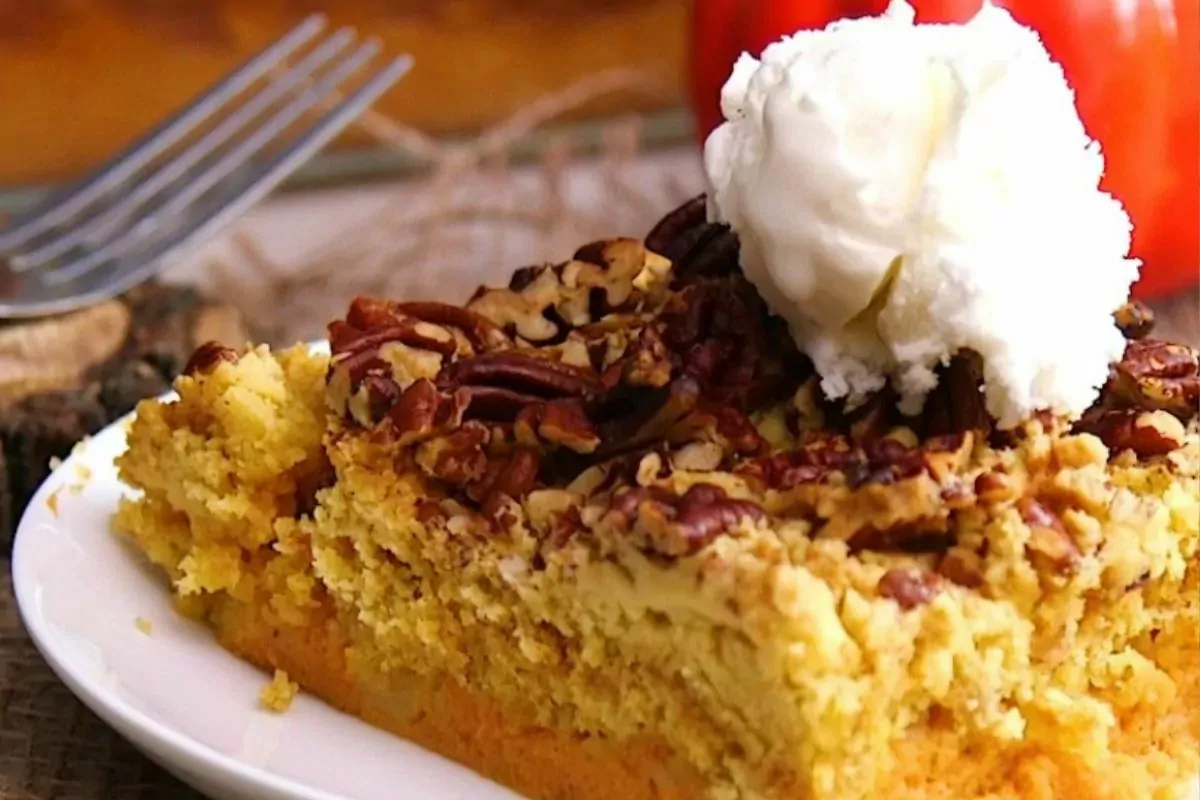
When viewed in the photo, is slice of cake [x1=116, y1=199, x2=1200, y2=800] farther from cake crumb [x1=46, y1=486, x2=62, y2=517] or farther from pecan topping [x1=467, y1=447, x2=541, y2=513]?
cake crumb [x1=46, y1=486, x2=62, y2=517]

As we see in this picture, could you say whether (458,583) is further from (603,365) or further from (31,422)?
(31,422)

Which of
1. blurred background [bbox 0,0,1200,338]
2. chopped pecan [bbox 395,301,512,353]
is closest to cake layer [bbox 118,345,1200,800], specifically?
chopped pecan [bbox 395,301,512,353]

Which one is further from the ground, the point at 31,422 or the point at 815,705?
the point at 815,705

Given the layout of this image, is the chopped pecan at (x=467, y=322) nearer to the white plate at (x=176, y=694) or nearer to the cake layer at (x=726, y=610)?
the cake layer at (x=726, y=610)

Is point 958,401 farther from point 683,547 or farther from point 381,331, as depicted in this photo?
point 381,331

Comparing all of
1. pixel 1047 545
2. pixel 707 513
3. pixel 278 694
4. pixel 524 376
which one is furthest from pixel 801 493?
pixel 278 694

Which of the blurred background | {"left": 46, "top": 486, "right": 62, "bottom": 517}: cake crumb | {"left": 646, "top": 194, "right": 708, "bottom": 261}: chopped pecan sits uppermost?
{"left": 646, "top": 194, "right": 708, "bottom": 261}: chopped pecan

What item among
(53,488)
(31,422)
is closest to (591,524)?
(53,488)
